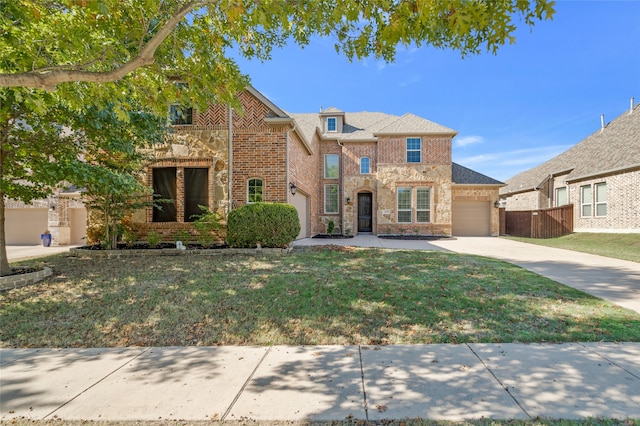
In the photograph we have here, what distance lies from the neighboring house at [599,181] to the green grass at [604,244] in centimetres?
99

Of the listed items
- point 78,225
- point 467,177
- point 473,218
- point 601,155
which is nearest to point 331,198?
point 467,177

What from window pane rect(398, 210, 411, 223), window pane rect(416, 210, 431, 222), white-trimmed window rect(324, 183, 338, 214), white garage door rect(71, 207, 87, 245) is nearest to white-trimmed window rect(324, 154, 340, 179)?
white-trimmed window rect(324, 183, 338, 214)

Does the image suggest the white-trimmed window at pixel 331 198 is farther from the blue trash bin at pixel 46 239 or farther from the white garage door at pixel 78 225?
the blue trash bin at pixel 46 239

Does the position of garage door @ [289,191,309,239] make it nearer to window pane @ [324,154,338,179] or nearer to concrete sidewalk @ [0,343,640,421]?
window pane @ [324,154,338,179]

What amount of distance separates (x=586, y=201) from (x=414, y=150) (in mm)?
9720

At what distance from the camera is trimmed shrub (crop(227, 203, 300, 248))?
9039 mm

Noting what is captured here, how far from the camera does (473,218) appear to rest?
17750 millimetres

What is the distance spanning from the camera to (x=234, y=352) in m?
3.34

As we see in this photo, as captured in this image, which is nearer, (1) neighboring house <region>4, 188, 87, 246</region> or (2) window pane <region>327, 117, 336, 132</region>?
(1) neighboring house <region>4, 188, 87, 246</region>

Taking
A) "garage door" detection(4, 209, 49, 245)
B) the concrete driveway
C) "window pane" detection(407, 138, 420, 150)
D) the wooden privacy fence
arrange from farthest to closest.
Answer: "window pane" detection(407, 138, 420, 150)
the wooden privacy fence
"garage door" detection(4, 209, 49, 245)
the concrete driveway

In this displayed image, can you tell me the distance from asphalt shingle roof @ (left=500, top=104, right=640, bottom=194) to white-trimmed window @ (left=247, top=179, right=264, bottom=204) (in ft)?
53.6

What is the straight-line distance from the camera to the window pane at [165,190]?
10.7m

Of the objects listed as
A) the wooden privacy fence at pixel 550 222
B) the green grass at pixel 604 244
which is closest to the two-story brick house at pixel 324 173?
the wooden privacy fence at pixel 550 222

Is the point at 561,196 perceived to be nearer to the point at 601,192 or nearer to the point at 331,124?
the point at 601,192
